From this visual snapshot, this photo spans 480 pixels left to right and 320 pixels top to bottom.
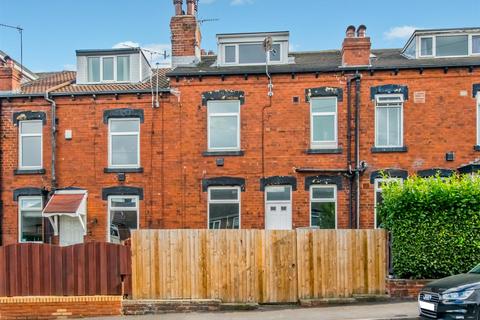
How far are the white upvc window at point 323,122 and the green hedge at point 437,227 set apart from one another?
20.0 feet

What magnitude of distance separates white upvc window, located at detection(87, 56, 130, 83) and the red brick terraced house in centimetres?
72

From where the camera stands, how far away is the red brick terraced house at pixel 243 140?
55.5ft

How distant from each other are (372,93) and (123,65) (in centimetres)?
943

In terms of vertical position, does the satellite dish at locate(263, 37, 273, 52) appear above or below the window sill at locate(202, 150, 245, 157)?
above

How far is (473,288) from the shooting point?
27.2ft

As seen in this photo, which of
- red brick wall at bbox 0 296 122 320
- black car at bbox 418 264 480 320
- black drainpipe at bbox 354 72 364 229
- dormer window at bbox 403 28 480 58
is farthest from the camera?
dormer window at bbox 403 28 480 58

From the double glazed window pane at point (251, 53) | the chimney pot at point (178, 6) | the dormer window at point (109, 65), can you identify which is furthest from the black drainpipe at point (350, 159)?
the dormer window at point (109, 65)

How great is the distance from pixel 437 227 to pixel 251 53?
403 inches

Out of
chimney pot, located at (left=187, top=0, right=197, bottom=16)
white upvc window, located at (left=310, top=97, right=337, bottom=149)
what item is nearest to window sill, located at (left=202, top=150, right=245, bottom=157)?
white upvc window, located at (left=310, top=97, right=337, bottom=149)

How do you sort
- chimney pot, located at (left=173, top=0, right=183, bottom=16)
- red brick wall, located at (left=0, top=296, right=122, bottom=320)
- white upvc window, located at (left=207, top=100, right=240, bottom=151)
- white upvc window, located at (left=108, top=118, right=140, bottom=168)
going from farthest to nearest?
chimney pot, located at (left=173, top=0, right=183, bottom=16), white upvc window, located at (left=108, top=118, right=140, bottom=168), white upvc window, located at (left=207, top=100, right=240, bottom=151), red brick wall, located at (left=0, top=296, right=122, bottom=320)

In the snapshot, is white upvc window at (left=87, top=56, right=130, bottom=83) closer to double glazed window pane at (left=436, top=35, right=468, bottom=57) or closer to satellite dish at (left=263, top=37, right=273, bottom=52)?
satellite dish at (left=263, top=37, right=273, bottom=52)

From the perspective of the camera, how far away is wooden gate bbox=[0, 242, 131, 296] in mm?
11195

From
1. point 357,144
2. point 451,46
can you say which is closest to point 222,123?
point 357,144

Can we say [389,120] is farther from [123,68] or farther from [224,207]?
[123,68]
